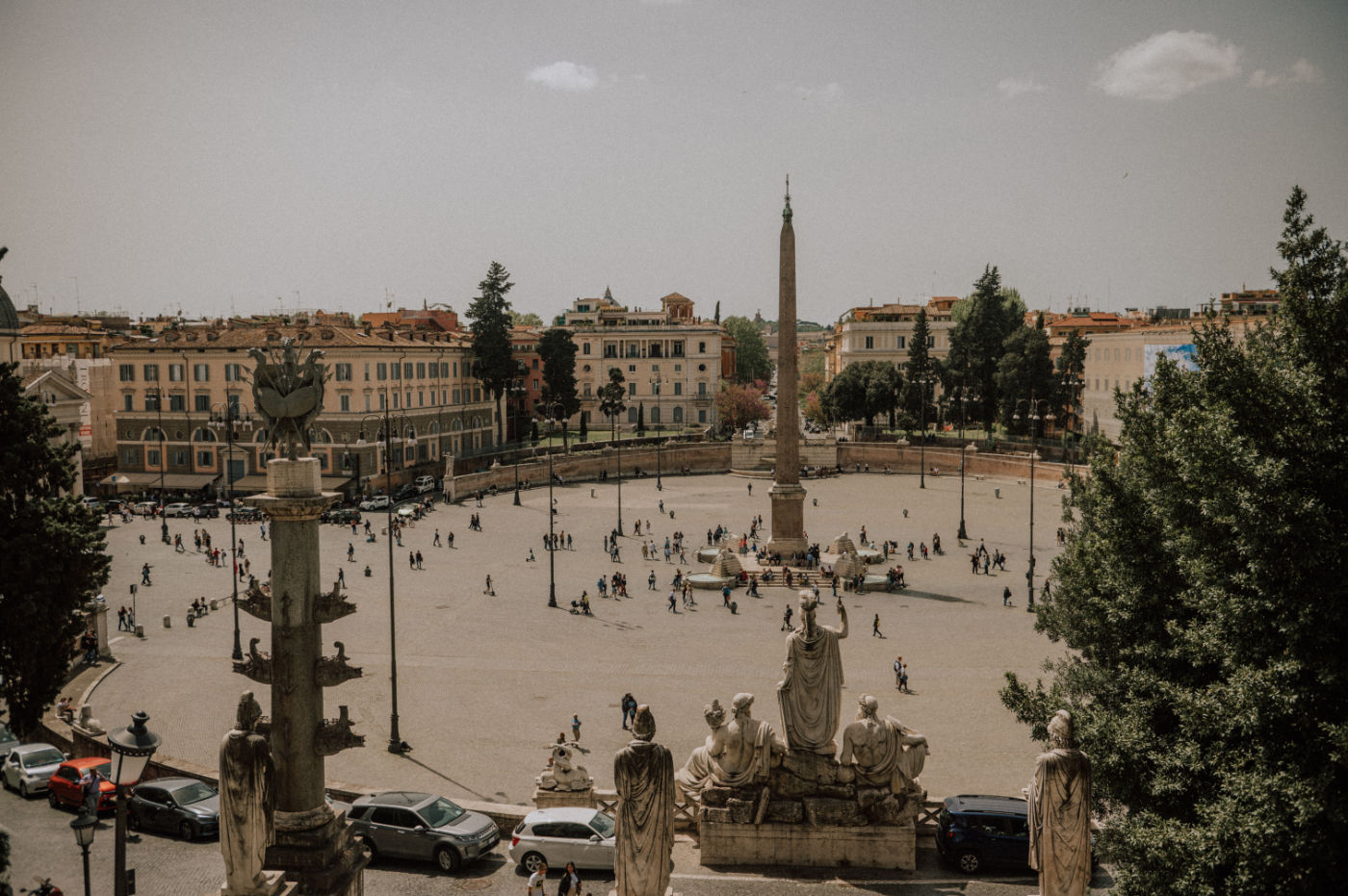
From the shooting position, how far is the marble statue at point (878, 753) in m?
11.1

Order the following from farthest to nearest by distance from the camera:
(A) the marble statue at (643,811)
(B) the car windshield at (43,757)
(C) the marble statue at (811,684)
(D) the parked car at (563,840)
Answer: (B) the car windshield at (43,757) < (D) the parked car at (563,840) < (C) the marble statue at (811,684) < (A) the marble statue at (643,811)

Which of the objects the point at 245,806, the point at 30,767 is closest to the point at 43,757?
the point at 30,767

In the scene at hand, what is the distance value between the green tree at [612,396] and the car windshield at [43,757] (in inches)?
2283

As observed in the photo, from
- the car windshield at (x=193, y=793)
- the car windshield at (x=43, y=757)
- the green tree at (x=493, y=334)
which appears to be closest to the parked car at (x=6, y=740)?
the car windshield at (x=43, y=757)

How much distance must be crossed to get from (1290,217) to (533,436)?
228 ft

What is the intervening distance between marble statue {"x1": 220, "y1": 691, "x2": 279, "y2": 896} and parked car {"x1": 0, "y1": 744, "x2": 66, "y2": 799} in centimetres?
1223

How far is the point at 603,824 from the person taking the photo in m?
Answer: 13.4

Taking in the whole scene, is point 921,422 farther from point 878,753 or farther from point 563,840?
point 878,753

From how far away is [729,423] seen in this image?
287 feet

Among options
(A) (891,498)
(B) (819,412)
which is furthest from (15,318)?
(B) (819,412)

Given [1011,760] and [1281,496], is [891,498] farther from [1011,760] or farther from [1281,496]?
[1281,496]

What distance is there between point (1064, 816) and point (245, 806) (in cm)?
566

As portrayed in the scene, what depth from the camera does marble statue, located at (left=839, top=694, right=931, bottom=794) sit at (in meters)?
11.1

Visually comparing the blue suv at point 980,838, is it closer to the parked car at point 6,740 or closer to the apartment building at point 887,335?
the parked car at point 6,740
